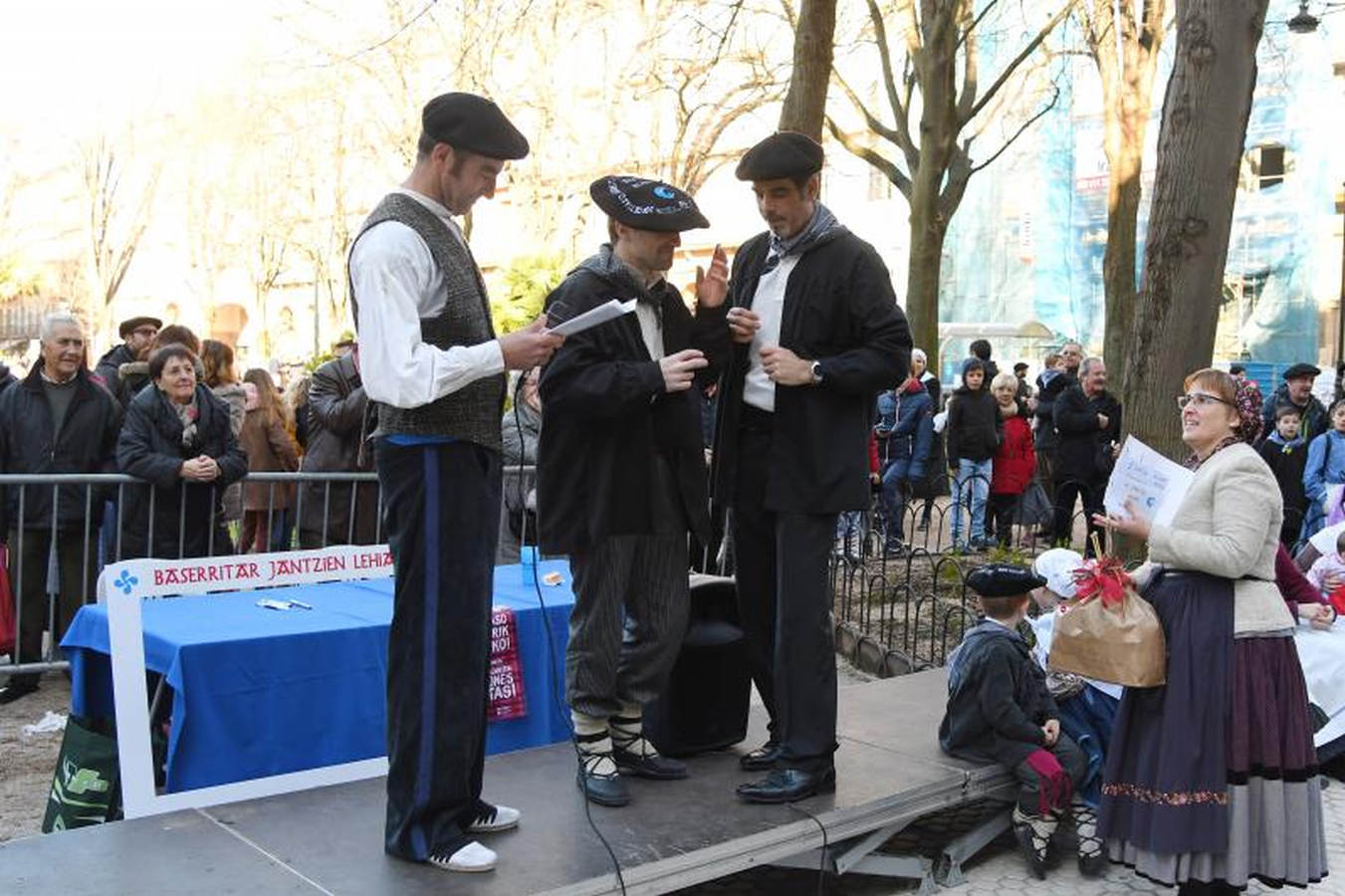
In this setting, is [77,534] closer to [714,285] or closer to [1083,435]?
[714,285]

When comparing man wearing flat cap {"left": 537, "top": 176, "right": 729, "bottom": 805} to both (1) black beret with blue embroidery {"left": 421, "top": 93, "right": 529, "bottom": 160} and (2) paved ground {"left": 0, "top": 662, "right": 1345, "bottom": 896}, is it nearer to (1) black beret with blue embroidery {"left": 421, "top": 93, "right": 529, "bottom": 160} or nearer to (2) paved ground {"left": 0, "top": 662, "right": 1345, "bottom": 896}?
(1) black beret with blue embroidery {"left": 421, "top": 93, "right": 529, "bottom": 160}

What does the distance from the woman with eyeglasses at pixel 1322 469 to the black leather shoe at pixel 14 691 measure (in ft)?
28.7

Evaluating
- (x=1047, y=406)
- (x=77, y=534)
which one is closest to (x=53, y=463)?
(x=77, y=534)

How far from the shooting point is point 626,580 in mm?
4539

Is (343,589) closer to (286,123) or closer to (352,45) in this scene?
(352,45)

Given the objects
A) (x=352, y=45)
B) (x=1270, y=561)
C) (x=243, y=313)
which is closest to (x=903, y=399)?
(x=1270, y=561)

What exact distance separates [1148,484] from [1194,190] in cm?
335

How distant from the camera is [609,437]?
14.5ft

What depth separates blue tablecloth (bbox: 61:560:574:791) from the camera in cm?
459

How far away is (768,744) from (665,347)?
59.3 inches

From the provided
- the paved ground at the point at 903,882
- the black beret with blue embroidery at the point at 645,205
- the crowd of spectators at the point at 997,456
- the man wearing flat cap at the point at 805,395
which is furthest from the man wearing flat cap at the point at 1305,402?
the black beret with blue embroidery at the point at 645,205

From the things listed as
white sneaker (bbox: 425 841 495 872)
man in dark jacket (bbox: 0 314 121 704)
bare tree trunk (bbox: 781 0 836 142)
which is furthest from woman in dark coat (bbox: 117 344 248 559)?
bare tree trunk (bbox: 781 0 836 142)

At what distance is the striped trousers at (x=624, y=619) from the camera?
4480mm

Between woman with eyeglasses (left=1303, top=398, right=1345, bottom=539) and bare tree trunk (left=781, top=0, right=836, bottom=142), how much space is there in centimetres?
453
